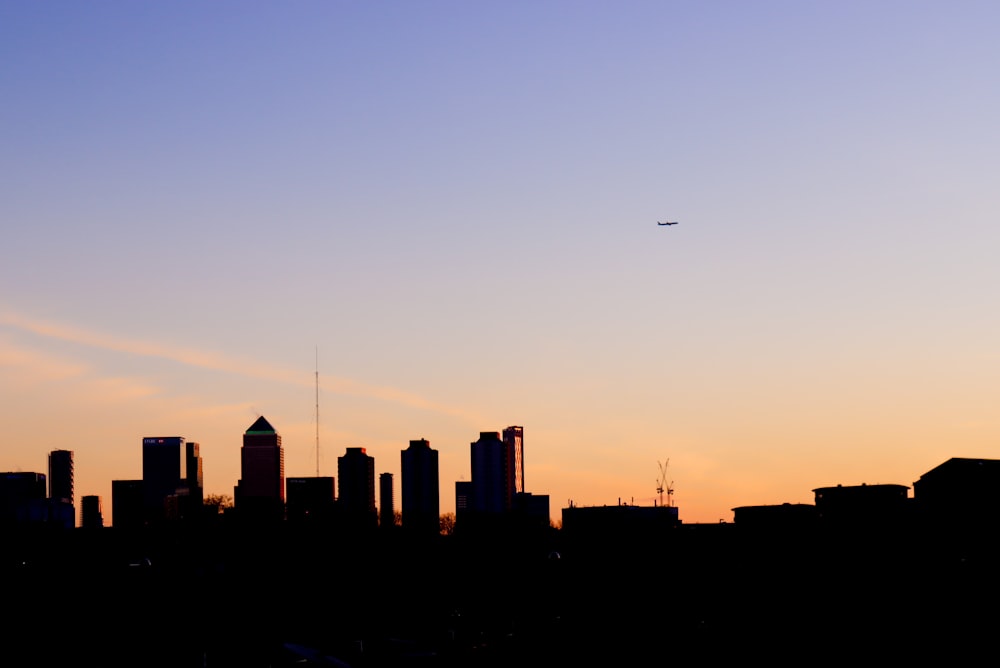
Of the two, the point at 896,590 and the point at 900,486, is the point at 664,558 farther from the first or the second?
the point at 896,590

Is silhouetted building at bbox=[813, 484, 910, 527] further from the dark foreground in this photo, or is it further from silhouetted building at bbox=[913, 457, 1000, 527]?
silhouetted building at bbox=[913, 457, 1000, 527]

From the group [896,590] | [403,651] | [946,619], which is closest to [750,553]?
[896,590]

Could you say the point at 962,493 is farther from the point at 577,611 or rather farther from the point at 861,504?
the point at 577,611

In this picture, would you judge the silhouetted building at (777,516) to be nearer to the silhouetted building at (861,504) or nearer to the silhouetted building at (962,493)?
Result: the silhouetted building at (861,504)

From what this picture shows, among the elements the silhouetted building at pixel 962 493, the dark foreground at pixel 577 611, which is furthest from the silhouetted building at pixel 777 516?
the silhouetted building at pixel 962 493

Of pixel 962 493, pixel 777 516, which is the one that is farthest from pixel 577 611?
pixel 962 493
